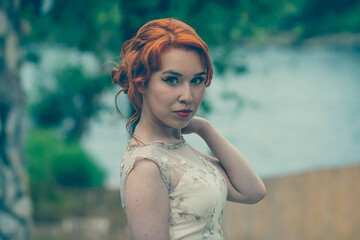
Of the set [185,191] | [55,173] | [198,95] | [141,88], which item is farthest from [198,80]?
[55,173]

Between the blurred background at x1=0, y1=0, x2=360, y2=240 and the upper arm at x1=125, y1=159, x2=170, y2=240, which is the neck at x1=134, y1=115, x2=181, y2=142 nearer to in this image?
the upper arm at x1=125, y1=159, x2=170, y2=240

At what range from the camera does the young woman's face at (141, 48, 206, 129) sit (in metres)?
1.67

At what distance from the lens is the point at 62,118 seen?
811 cm

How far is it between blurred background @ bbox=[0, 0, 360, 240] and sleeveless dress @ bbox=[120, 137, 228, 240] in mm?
482

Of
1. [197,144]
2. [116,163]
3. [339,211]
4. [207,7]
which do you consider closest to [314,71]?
[197,144]

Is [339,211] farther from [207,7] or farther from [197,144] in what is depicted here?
[197,144]

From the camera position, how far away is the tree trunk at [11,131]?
460cm

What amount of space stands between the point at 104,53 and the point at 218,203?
5512mm

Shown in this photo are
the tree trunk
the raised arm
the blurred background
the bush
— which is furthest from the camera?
the bush

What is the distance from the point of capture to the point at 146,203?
5.23 ft

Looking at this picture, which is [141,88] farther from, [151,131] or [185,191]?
[185,191]

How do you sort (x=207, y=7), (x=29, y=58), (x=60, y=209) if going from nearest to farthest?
(x=207, y=7), (x=29, y=58), (x=60, y=209)

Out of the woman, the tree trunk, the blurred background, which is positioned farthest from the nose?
the tree trunk

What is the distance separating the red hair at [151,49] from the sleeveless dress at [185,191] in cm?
23
